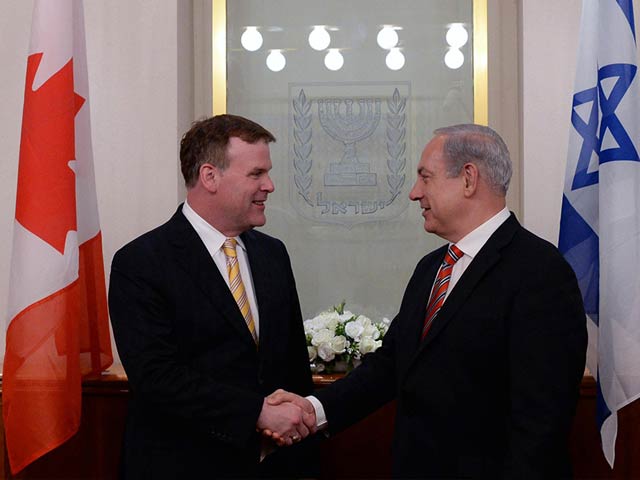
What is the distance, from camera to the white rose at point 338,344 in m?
3.50

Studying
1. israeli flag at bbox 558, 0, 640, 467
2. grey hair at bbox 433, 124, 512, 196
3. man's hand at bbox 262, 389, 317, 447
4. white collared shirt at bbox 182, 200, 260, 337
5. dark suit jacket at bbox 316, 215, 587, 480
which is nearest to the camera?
dark suit jacket at bbox 316, 215, 587, 480

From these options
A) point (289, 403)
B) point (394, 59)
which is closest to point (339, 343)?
point (289, 403)

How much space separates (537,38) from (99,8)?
2.04 m

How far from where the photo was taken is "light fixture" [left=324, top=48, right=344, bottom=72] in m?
4.31

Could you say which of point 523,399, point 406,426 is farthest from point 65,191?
point 523,399

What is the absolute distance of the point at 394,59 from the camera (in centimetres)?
431

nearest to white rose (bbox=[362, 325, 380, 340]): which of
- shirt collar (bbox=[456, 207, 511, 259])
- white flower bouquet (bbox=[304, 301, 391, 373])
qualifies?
white flower bouquet (bbox=[304, 301, 391, 373])

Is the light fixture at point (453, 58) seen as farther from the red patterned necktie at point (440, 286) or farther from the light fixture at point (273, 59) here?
the red patterned necktie at point (440, 286)

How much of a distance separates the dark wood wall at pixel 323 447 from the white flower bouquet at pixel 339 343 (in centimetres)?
9

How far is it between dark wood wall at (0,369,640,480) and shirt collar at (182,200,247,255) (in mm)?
833

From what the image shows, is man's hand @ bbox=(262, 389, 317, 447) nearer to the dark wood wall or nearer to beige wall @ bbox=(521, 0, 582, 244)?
the dark wood wall

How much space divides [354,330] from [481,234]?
115 cm

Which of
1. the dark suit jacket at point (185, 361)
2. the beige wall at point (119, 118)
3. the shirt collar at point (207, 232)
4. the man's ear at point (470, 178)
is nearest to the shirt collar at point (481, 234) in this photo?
the man's ear at point (470, 178)

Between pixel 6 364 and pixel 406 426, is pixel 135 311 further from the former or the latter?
pixel 406 426
